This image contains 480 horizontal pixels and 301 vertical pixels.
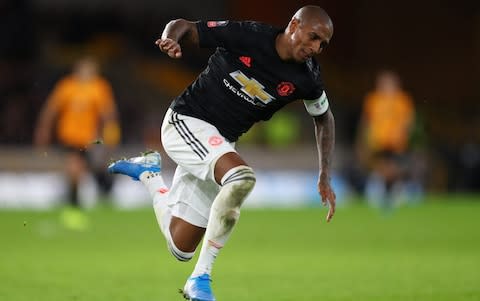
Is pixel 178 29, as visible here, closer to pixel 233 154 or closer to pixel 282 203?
pixel 233 154

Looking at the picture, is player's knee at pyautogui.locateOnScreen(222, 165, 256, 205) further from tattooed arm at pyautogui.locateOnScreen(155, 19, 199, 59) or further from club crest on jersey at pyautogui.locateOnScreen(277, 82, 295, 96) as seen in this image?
tattooed arm at pyautogui.locateOnScreen(155, 19, 199, 59)

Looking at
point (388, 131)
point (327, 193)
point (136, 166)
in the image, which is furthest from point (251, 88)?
point (388, 131)

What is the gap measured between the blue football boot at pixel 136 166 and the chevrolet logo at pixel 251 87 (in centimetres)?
121

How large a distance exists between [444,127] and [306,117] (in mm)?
3490

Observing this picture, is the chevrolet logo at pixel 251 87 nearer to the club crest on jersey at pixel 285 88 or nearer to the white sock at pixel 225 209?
the club crest on jersey at pixel 285 88

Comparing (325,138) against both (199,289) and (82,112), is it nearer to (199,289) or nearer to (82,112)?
(199,289)

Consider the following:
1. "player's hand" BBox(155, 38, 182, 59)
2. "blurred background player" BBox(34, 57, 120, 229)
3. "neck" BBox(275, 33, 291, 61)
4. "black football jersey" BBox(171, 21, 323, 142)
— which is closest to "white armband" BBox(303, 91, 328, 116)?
"black football jersey" BBox(171, 21, 323, 142)

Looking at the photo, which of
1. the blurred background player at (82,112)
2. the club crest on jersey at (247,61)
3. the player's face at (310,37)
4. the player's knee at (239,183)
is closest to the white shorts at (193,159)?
the player's knee at (239,183)

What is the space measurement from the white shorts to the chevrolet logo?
35cm

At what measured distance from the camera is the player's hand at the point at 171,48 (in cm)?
665

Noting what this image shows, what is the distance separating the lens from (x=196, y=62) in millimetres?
27781

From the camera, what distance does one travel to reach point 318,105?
24.9ft

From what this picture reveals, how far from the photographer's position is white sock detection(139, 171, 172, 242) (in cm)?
796

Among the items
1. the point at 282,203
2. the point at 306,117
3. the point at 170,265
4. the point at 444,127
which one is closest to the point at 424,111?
the point at 444,127
